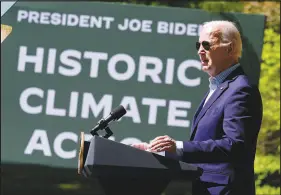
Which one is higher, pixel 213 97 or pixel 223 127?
pixel 213 97

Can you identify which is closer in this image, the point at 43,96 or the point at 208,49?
the point at 208,49

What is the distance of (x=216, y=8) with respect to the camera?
748cm

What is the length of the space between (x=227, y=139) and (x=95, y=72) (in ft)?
12.7

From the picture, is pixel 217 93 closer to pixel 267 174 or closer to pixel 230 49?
pixel 230 49

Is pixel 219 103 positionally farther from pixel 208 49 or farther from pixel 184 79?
pixel 184 79

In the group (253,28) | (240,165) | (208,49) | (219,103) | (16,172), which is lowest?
(16,172)

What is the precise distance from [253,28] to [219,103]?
12.1ft

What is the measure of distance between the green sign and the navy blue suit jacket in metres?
3.40

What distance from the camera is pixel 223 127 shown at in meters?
2.90

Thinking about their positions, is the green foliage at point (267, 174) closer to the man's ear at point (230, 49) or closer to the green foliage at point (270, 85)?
the green foliage at point (270, 85)

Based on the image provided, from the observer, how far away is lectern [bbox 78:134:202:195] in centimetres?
264

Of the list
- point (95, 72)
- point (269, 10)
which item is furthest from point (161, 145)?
point (269, 10)

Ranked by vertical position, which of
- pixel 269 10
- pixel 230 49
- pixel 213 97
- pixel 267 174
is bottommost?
pixel 267 174

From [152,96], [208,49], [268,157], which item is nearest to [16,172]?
[152,96]
